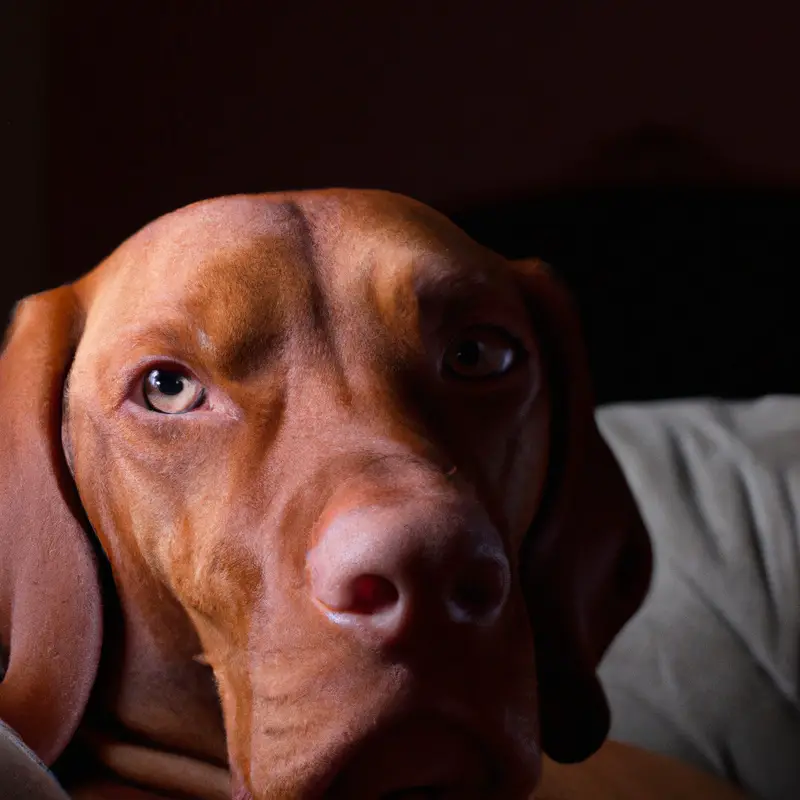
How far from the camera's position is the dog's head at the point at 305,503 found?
82 centimetres

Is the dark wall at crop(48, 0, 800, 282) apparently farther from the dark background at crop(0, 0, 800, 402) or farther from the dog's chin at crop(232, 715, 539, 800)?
the dog's chin at crop(232, 715, 539, 800)

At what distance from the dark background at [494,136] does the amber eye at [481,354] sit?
1.45ft

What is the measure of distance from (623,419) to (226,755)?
1.28m

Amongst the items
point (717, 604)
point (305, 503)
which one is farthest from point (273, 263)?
point (717, 604)

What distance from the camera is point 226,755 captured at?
3.50 feet

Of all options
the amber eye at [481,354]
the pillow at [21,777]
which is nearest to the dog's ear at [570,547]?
the amber eye at [481,354]

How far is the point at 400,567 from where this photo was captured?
79 centimetres

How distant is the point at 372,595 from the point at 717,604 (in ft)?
4.04

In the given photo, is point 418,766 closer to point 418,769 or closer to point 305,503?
point 418,769

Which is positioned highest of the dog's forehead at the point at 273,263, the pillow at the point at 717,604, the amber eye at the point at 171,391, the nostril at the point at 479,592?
the dog's forehead at the point at 273,263

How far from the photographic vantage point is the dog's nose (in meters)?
0.79

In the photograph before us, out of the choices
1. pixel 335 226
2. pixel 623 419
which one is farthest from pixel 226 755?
pixel 623 419

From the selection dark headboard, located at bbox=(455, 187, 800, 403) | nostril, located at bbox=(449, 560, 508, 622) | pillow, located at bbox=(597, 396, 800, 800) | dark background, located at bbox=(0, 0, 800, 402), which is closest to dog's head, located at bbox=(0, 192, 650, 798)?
nostril, located at bbox=(449, 560, 508, 622)

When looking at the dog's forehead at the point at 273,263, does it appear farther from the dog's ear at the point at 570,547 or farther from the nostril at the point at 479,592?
the nostril at the point at 479,592
